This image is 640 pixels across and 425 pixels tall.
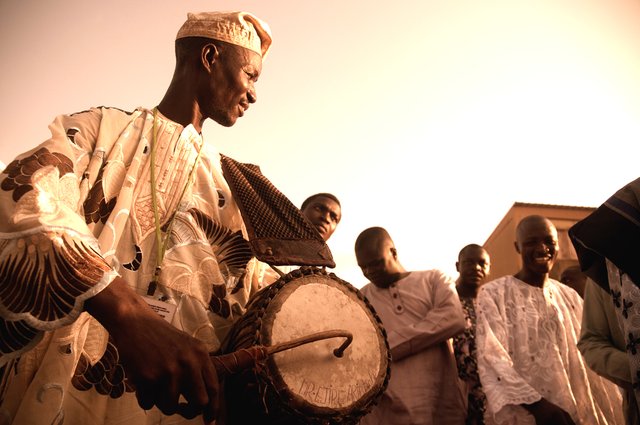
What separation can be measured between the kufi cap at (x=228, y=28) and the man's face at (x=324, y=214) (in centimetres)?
244

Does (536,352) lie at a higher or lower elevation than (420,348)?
higher

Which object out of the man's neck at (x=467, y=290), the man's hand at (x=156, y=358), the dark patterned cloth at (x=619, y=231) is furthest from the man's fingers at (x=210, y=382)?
the man's neck at (x=467, y=290)

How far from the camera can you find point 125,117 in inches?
73.7

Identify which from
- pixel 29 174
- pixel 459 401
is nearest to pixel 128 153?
pixel 29 174

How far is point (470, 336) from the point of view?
447 cm

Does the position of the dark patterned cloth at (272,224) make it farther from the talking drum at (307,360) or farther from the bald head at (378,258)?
the bald head at (378,258)

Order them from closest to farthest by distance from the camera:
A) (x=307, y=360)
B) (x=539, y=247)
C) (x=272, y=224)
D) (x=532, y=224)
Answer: (x=307, y=360)
(x=272, y=224)
(x=539, y=247)
(x=532, y=224)

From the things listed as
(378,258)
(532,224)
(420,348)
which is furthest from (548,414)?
(378,258)

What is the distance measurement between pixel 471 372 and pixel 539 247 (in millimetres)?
1201

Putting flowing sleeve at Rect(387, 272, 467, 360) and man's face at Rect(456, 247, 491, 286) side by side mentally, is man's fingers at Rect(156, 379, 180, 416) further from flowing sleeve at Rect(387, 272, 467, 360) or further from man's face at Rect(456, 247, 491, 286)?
man's face at Rect(456, 247, 491, 286)

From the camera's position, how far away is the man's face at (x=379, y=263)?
4.27 metres

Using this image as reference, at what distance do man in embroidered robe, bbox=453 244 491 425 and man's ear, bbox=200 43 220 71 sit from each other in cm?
319

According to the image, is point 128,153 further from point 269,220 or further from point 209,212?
point 269,220

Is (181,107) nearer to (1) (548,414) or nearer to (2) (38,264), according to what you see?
(2) (38,264)
